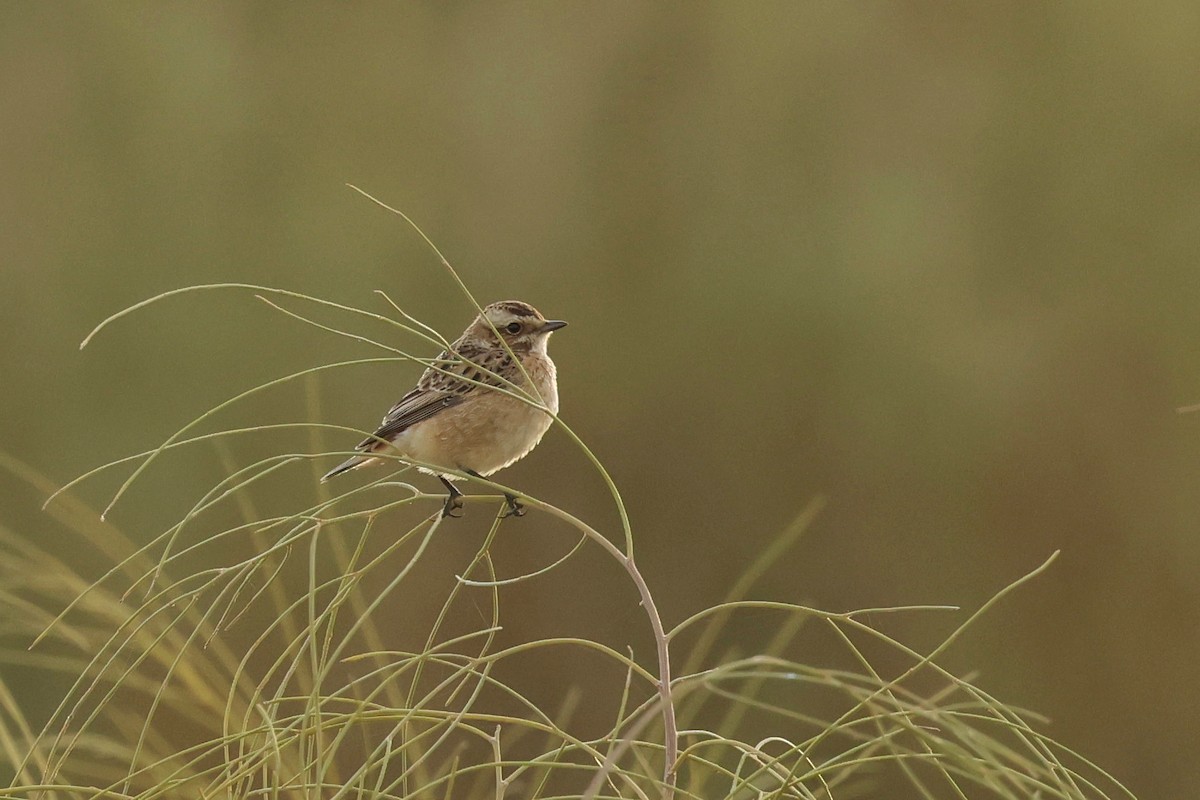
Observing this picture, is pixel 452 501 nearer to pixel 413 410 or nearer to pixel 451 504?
pixel 451 504

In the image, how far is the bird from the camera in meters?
3.97

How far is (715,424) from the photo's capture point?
7.59m

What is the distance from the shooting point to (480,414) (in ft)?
13.2

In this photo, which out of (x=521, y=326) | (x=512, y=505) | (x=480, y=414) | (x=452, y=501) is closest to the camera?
(x=452, y=501)

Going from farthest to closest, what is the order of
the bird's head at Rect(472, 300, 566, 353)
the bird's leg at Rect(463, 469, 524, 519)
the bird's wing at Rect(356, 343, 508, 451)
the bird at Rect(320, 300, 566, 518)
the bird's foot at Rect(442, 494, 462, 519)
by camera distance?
1. the bird's head at Rect(472, 300, 566, 353)
2. the bird's wing at Rect(356, 343, 508, 451)
3. the bird at Rect(320, 300, 566, 518)
4. the bird's leg at Rect(463, 469, 524, 519)
5. the bird's foot at Rect(442, 494, 462, 519)

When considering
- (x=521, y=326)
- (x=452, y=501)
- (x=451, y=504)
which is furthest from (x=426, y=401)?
(x=452, y=501)

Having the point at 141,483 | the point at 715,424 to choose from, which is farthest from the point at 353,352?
the point at 715,424

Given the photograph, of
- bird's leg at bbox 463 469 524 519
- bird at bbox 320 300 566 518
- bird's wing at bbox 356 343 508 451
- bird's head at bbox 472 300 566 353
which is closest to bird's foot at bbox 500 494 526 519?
bird's leg at bbox 463 469 524 519

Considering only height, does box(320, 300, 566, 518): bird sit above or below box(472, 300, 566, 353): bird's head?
below

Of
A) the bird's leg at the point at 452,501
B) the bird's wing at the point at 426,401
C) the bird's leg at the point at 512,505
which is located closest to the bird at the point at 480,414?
the bird's wing at the point at 426,401

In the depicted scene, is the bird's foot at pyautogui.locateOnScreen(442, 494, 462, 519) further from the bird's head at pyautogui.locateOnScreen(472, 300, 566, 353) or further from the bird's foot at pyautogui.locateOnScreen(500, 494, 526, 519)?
the bird's head at pyautogui.locateOnScreen(472, 300, 566, 353)

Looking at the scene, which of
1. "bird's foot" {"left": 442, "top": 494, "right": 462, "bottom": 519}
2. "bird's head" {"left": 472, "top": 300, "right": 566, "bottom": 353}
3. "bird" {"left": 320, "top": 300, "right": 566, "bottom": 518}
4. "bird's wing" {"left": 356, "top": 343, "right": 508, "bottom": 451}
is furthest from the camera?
"bird's head" {"left": 472, "top": 300, "right": 566, "bottom": 353}

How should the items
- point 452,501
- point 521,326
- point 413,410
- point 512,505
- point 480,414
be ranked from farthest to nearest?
point 521,326 < point 413,410 < point 480,414 < point 512,505 < point 452,501

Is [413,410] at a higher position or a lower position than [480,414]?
lower
